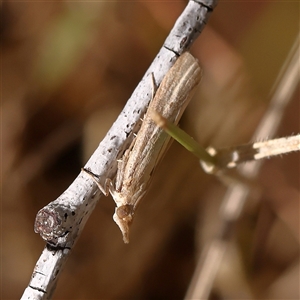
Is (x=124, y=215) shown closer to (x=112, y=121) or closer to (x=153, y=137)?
(x=153, y=137)

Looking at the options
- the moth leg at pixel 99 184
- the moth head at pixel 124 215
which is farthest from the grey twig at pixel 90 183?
the moth head at pixel 124 215

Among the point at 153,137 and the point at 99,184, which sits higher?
the point at 153,137

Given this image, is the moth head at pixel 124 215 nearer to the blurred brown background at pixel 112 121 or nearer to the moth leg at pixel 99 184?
the moth leg at pixel 99 184

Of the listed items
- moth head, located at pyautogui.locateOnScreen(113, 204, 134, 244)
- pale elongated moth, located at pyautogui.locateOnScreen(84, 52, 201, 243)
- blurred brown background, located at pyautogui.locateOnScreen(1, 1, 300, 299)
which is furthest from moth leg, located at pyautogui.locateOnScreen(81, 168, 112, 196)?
blurred brown background, located at pyautogui.locateOnScreen(1, 1, 300, 299)

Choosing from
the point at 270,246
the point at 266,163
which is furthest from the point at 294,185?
the point at 270,246

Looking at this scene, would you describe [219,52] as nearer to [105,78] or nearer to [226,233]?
[105,78]

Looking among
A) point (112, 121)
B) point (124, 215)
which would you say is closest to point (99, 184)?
point (124, 215)
